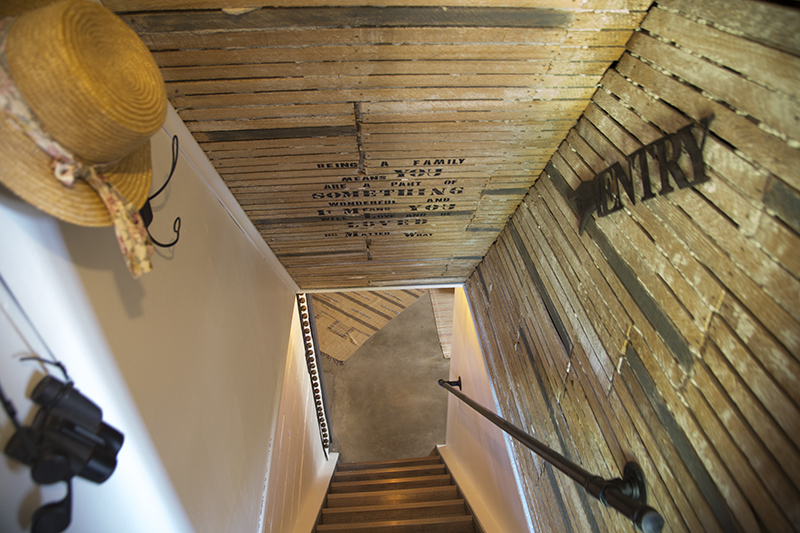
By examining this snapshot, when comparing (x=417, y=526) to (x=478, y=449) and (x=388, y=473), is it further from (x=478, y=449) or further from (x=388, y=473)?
A: (x=388, y=473)

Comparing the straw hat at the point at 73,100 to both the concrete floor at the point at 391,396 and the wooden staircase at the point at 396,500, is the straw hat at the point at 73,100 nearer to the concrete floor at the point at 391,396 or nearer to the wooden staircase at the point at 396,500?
the wooden staircase at the point at 396,500

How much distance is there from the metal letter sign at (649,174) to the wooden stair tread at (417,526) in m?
3.48

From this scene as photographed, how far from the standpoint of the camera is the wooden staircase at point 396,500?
166 inches

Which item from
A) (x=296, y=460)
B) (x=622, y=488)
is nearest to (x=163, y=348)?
(x=622, y=488)

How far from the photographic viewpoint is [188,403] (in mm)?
1946

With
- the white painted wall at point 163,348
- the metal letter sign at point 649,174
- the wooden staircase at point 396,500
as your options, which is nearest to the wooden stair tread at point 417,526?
the wooden staircase at point 396,500

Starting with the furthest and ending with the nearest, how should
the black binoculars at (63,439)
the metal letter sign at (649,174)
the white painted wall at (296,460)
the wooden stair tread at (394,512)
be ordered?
the wooden stair tread at (394,512), the white painted wall at (296,460), the metal letter sign at (649,174), the black binoculars at (63,439)

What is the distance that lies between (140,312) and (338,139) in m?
1.44

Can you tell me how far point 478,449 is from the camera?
16.0 feet

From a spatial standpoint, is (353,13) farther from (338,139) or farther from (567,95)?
(567,95)

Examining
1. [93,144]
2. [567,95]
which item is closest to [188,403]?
[93,144]

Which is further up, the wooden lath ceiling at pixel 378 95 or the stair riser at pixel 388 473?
the wooden lath ceiling at pixel 378 95

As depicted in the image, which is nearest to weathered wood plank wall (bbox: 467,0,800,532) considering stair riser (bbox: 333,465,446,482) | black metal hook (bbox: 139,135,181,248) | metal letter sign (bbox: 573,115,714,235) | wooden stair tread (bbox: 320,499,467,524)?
metal letter sign (bbox: 573,115,714,235)

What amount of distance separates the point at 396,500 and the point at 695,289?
447 centimetres
